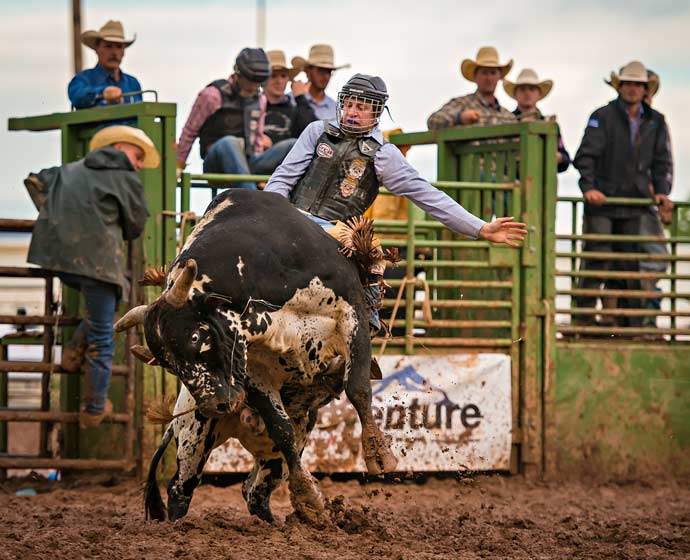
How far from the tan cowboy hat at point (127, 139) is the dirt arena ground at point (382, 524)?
7.29 feet

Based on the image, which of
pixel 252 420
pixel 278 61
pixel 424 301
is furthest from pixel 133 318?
pixel 278 61

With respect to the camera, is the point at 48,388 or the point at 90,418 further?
the point at 48,388

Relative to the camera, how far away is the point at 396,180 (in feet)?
21.1

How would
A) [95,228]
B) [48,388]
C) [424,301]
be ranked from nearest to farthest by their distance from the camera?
[95,228] → [48,388] → [424,301]

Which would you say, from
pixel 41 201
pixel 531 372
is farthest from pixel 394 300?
pixel 41 201

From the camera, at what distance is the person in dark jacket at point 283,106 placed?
31.2 ft

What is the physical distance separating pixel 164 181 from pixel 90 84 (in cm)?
104

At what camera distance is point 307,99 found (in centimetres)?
977

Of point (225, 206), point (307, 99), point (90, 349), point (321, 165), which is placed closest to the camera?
point (225, 206)

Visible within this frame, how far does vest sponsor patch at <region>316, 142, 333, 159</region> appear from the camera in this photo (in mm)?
6426

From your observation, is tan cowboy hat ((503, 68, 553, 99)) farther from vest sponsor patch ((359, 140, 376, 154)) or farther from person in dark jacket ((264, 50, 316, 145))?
vest sponsor patch ((359, 140, 376, 154))

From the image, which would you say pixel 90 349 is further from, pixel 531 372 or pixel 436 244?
pixel 531 372

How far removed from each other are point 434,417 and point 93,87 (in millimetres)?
3438

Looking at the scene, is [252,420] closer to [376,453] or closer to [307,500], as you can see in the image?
[307,500]
